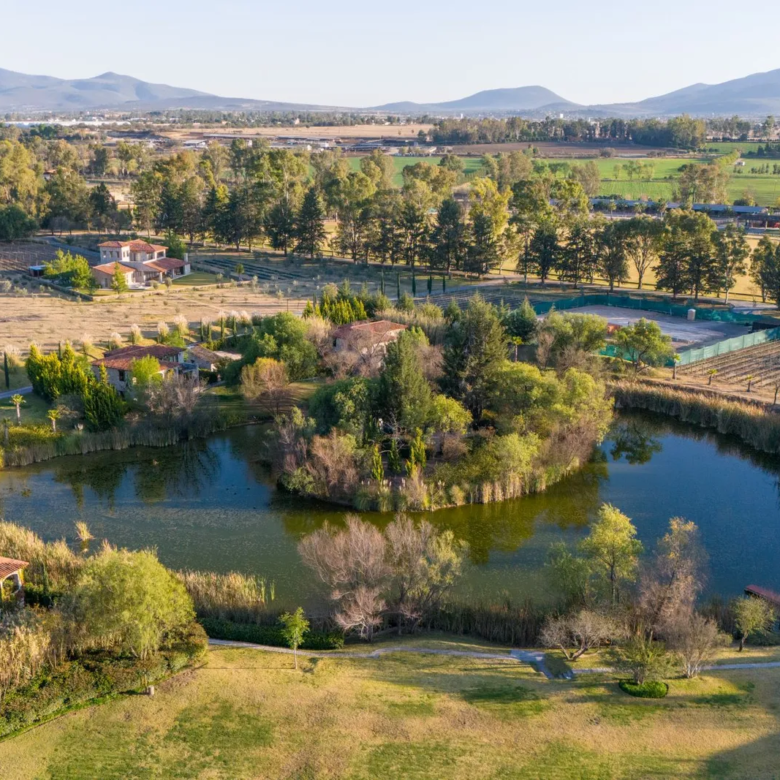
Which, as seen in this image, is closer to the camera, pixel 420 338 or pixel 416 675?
pixel 416 675

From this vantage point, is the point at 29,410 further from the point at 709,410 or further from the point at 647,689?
the point at 709,410

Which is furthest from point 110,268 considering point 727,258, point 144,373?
point 727,258

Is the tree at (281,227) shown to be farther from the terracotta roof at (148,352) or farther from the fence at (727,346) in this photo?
the fence at (727,346)

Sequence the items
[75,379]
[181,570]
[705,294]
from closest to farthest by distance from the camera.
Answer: [181,570]
[75,379]
[705,294]

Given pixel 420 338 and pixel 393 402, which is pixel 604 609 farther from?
pixel 420 338

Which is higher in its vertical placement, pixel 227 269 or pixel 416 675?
→ pixel 227 269

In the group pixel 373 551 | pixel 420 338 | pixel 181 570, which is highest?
pixel 420 338

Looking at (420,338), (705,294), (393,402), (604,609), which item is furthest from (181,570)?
(705,294)
